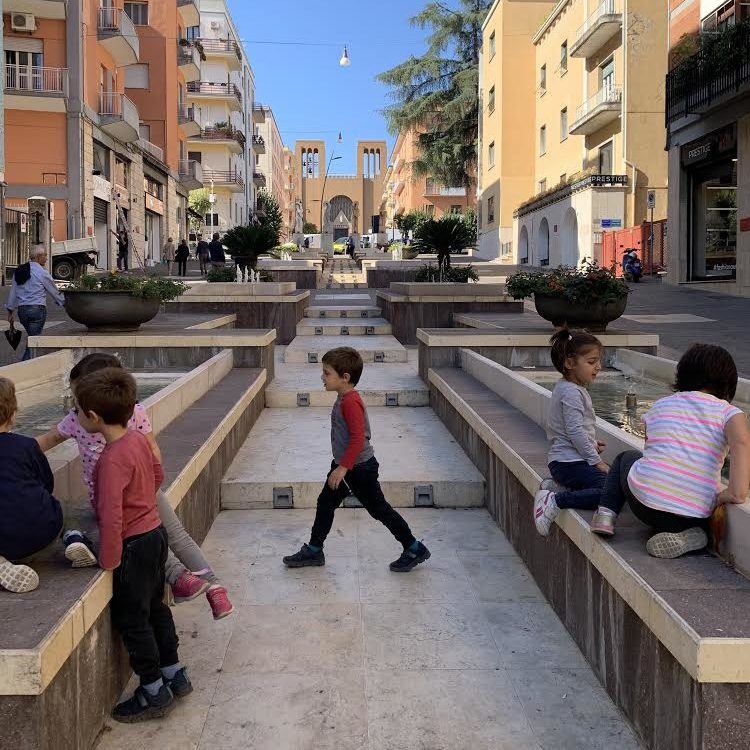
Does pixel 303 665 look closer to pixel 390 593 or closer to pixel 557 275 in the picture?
pixel 390 593

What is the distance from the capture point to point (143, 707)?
3191mm

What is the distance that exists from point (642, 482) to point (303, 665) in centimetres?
152

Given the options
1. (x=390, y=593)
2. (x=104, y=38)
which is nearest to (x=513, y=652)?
(x=390, y=593)

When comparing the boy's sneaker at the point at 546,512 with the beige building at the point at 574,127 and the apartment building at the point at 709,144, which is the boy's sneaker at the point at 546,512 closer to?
the apartment building at the point at 709,144

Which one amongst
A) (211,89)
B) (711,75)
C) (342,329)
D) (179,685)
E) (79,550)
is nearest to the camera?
(79,550)

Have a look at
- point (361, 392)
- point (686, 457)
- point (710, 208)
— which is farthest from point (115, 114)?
point (686, 457)

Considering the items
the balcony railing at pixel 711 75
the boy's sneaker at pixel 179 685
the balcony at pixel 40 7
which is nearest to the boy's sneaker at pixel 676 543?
the boy's sneaker at pixel 179 685

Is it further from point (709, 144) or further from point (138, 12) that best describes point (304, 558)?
point (138, 12)

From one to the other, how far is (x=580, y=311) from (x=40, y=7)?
79.7 feet

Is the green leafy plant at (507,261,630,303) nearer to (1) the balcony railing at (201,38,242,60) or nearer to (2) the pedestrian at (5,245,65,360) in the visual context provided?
(2) the pedestrian at (5,245,65,360)

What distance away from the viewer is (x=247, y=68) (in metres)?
71.8

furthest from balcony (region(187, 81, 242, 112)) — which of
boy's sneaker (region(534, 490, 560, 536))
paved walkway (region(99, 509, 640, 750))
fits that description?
boy's sneaker (region(534, 490, 560, 536))

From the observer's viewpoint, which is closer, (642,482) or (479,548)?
(642,482)

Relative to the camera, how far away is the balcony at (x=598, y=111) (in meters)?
30.6
